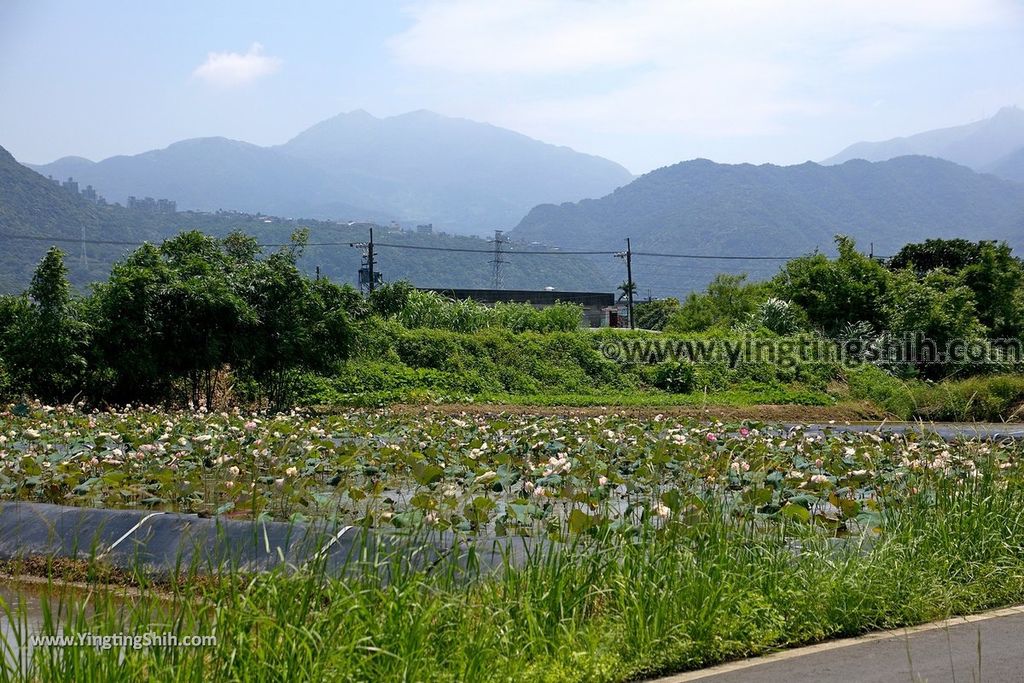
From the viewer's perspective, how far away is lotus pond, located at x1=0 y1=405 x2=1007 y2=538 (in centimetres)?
664

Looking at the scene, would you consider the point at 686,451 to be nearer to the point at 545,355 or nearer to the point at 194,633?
the point at 194,633

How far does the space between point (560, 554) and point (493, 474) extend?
8.46 feet

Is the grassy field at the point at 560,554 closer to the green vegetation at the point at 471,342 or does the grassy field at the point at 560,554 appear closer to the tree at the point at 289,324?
the green vegetation at the point at 471,342

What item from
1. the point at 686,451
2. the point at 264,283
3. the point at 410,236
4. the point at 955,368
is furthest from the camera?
the point at 410,236

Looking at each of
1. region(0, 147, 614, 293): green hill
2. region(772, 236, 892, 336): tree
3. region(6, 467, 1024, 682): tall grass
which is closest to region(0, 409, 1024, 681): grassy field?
region(6, 467, 1024, 682): tall grass

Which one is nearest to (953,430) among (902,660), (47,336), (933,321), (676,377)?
(676,377)

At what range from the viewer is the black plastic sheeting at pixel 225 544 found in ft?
15.9

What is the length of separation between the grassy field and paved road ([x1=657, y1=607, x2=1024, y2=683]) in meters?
0.16

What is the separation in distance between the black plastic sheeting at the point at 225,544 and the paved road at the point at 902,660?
4.49 feet

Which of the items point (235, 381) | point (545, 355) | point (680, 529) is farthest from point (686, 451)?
point (545, 355)

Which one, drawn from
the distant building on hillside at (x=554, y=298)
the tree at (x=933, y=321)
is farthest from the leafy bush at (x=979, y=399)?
the distant building on hillside at (x=554, y=298)

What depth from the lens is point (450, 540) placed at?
6.28 m

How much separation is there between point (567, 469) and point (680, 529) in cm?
228

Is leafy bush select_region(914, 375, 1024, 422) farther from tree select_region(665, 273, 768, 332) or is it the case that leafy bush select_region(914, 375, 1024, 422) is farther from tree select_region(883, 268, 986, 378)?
tree select_region(665, 273, 768, 332)
